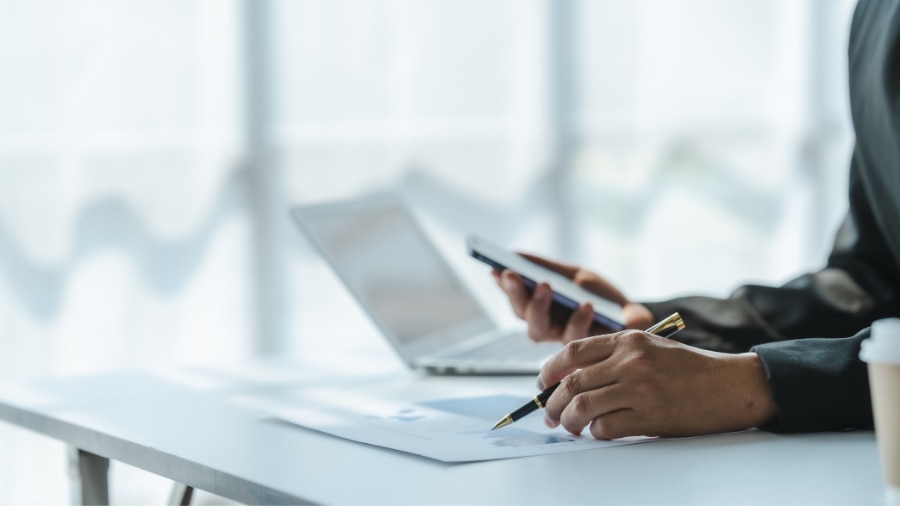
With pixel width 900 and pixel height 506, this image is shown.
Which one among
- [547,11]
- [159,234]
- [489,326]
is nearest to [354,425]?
[489,326]

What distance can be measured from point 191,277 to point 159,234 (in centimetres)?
12

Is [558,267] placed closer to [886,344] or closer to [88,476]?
[88,476]

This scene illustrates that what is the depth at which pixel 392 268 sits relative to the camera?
62.9 inches

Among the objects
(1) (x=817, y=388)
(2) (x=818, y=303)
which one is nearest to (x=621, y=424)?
(1) (x=817, y=388)

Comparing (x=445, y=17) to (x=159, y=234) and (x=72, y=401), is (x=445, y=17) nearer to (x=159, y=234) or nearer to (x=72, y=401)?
(x=159, y=234)

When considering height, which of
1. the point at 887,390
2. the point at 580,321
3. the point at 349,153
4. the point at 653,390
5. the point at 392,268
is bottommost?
the point at 887,390

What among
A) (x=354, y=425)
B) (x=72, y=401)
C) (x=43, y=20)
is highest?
(x=43, y=20)

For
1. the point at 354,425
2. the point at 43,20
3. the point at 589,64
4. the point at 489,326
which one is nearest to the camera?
the point at 354,425

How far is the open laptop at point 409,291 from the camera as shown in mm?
1466

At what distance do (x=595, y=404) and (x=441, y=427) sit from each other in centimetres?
17

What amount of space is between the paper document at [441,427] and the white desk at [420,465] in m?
0.02

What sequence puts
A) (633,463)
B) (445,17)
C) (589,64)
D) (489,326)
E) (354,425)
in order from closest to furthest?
1. (633,463)
2. (354,425)
3. (489,326)
4. (445,17)
5. (589,64)

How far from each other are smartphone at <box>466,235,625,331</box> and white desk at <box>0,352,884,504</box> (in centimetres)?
32

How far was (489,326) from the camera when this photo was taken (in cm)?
172
